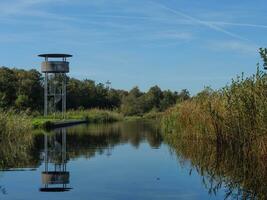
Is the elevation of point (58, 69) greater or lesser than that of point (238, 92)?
greater

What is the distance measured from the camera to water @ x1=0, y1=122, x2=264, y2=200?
12.2 metres

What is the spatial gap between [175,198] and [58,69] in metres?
41.9

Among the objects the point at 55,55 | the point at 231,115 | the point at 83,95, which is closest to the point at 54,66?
the point at 55,55

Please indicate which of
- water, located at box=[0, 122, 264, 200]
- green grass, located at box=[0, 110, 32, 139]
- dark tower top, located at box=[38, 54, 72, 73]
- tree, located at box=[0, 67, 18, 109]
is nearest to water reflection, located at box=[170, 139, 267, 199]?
water, located at box=[0, 122, 264, 200]

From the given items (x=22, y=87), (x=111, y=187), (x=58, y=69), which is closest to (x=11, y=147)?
(x=111, y=187)

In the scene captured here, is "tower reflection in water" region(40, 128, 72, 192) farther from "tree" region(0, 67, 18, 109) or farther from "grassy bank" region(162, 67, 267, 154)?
"tree" region(0, 67, 18, 109)

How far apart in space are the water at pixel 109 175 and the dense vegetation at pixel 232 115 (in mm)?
1197

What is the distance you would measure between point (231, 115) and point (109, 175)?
5236 millimetres

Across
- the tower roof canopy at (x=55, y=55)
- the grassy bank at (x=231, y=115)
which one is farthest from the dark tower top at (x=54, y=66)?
the grassy bank at (x=231, y=115)

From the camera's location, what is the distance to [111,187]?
42.5 feet

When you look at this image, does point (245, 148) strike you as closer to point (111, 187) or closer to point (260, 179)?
point (260, 179)

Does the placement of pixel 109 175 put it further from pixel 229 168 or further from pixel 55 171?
pixel 229 168

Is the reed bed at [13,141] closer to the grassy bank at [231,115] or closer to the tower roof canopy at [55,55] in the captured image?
the grassy bank at [231,115]

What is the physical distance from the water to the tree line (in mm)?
31232
